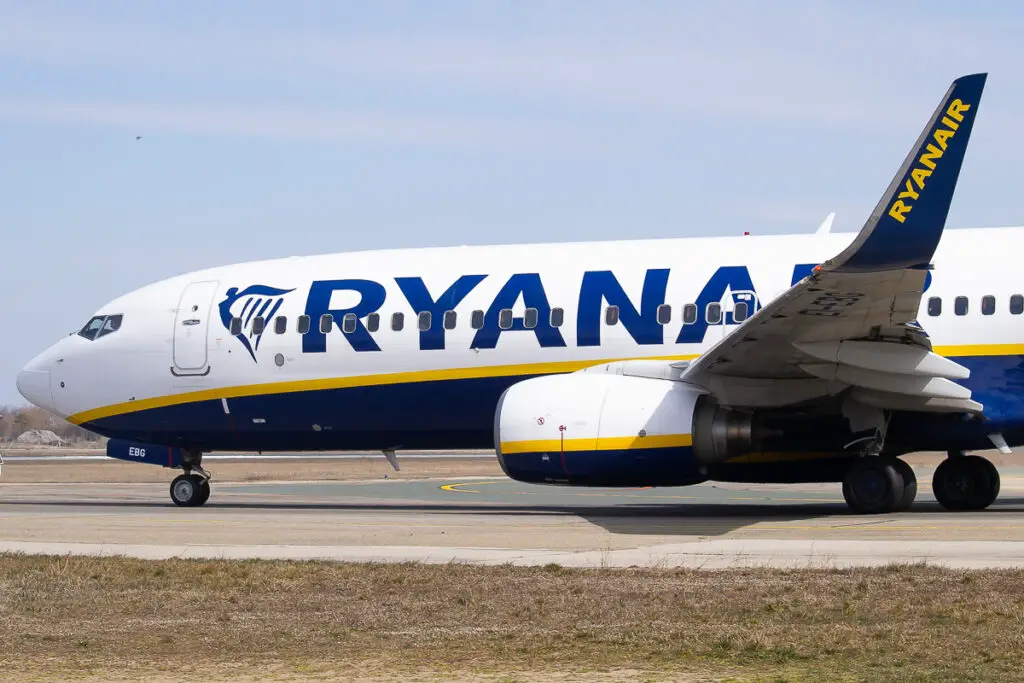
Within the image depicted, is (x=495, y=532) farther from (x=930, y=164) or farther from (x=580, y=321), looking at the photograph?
(x=930, y=164)

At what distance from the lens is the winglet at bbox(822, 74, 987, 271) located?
15.6m

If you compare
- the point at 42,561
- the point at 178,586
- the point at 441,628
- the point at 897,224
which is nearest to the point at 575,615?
the point at 441,628

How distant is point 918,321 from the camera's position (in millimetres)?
19219

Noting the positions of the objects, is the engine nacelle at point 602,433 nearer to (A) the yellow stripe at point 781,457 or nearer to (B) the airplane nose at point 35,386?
(A) the yellow stripe at point 781,457

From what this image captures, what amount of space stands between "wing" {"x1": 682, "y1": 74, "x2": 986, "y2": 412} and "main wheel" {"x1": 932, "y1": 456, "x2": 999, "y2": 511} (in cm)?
211

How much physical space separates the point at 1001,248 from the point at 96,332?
15.4 m

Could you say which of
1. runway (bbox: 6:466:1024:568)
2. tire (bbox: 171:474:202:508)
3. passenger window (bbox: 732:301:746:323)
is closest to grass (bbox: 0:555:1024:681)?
runway (bbox: 6:466:1024:568)

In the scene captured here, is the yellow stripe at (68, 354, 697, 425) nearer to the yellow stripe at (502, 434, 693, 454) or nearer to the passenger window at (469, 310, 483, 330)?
the passenger window at (469, 310, 483, 330)

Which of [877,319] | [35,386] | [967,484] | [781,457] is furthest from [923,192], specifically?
[35,386]

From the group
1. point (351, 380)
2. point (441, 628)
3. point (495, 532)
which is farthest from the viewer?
point (351, 380)

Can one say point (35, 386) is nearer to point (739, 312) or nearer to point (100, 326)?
point (100, 326)

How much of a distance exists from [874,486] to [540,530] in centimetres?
Result: 484

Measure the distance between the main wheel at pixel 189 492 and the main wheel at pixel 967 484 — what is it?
40.4 ft

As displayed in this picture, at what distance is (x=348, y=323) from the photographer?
22.4 m
